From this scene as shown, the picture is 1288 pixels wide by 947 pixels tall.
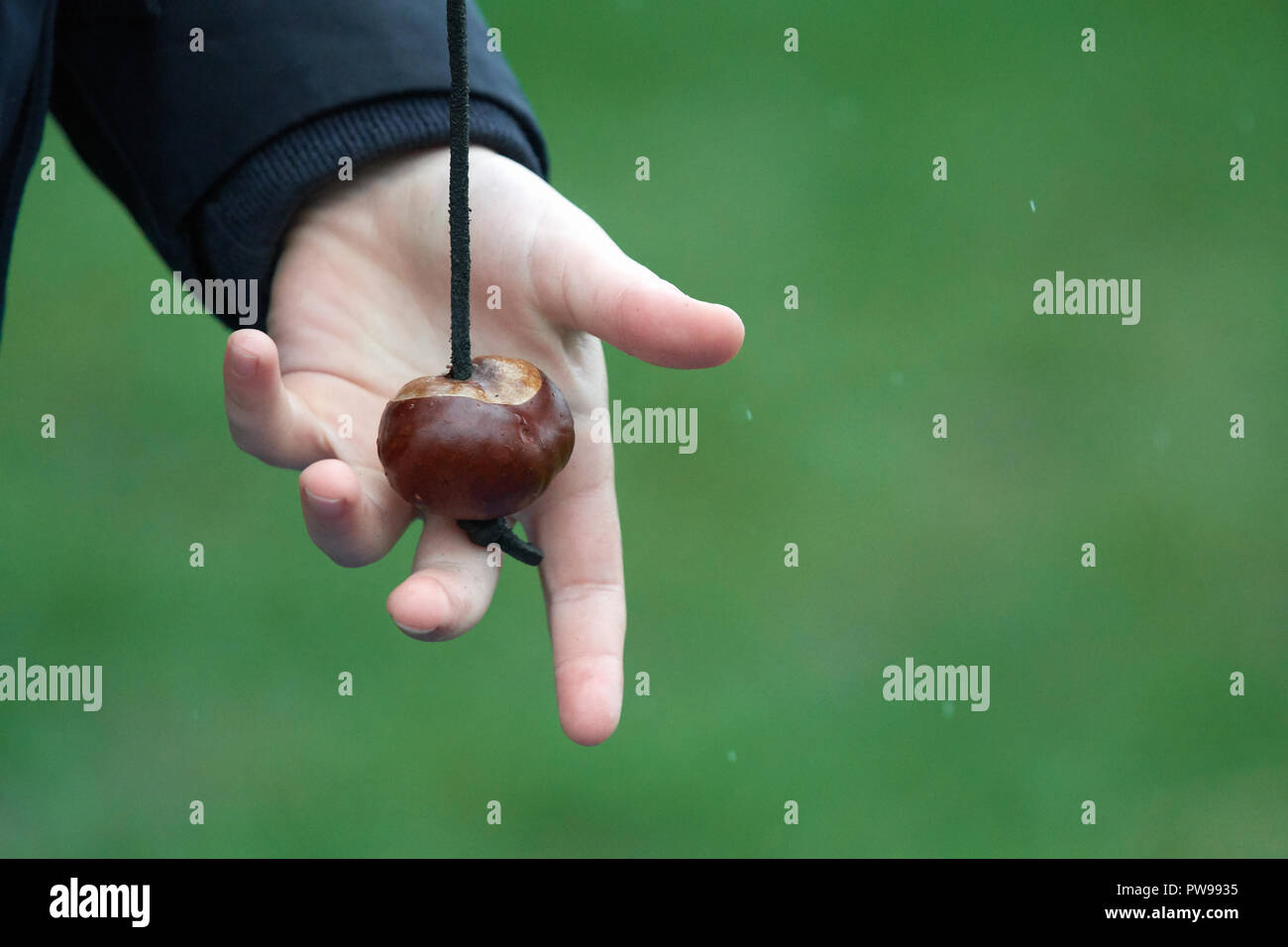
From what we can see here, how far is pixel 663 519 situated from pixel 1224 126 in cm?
264

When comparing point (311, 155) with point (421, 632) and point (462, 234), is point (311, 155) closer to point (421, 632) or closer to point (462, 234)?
point (462, 234)

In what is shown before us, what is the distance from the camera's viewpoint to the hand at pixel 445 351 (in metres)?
1.21

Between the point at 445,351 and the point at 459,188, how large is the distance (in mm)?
343

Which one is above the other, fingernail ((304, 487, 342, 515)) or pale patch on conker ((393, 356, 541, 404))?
pale patch on conker ((393, 356, 541, 404))

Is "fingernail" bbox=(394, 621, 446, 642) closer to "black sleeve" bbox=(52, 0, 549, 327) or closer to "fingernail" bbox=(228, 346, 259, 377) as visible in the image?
"fingernail" bbox=(228, 346, 259, 377)

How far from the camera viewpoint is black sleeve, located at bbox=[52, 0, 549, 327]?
140cm

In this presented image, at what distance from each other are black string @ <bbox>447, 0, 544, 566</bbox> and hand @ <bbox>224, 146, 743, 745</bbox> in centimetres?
5

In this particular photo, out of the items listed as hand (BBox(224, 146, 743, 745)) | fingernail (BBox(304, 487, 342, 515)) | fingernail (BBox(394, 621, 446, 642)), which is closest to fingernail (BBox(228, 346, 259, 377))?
hand (BBox(224, 146, 743, 745))

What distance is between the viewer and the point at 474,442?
1.17m

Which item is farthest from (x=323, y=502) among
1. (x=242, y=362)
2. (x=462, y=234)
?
(x=462, y=234)

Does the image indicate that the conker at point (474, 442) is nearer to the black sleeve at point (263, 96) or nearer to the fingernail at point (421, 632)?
the fingernail at point (421, 632)

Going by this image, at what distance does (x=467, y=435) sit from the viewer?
1165 mm

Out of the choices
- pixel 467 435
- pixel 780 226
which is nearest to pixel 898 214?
pixel 780 226

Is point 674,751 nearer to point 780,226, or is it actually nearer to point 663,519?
point 663,519
